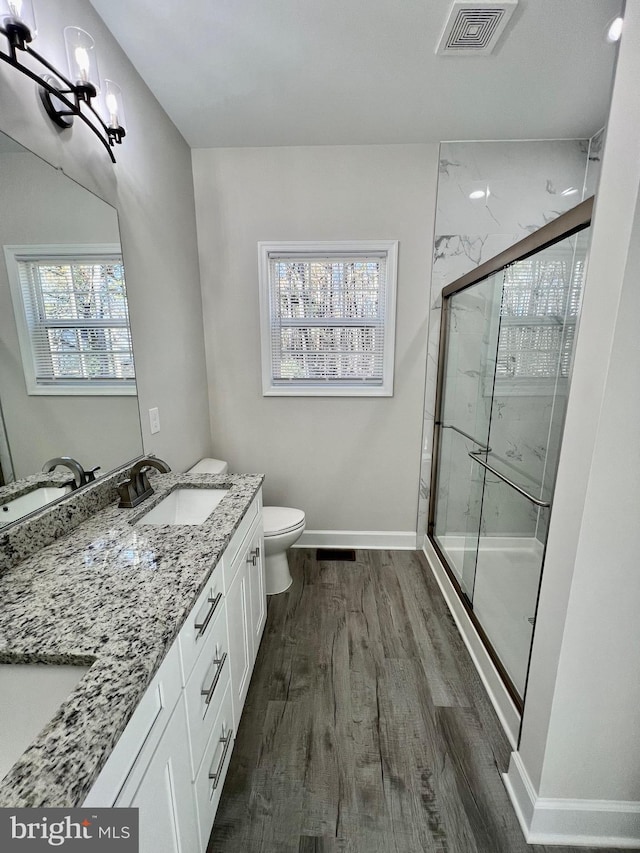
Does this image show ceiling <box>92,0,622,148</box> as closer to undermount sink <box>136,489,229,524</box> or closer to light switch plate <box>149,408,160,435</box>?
light switch plate <box>149,408,160,435</box>

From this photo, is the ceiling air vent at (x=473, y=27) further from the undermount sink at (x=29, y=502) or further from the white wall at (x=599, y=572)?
the undermount sink at (x=29, y=502)

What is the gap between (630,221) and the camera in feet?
2.62

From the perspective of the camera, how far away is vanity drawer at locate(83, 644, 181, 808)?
558 millimetres

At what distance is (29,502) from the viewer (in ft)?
3.58

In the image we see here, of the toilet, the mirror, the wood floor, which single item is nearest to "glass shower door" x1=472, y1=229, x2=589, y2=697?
the wood floor

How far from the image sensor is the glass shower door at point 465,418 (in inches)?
78.0

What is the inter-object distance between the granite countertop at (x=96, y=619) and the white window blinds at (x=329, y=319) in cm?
137

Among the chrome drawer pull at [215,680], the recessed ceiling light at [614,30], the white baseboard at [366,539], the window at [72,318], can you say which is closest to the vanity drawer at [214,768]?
the chrome drawer pull at [215,680]

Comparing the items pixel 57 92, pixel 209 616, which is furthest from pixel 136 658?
pixel 57 92

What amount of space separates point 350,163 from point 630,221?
6.21 ft

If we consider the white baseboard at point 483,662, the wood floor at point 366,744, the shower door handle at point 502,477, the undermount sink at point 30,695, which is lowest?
the wood floor at point 366,744

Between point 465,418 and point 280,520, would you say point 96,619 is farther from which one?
point 465,418

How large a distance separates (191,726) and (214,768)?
30 centimetres

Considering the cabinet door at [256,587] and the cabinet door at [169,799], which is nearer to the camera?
the cabinet door at [169,799]
